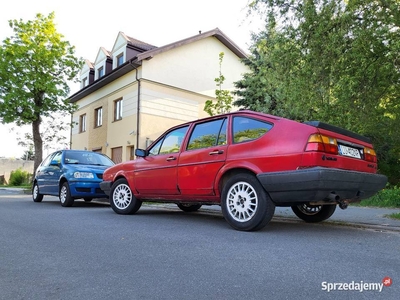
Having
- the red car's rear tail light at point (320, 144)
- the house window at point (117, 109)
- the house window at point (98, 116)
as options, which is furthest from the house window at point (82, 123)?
the red car's rear tail light at point (320, 144)

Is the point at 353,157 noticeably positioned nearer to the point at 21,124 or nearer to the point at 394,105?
the point at 394,105

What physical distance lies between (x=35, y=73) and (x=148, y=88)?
6978mm

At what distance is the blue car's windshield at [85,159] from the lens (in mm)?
9966

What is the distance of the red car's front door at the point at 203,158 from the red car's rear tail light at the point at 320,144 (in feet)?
4.35


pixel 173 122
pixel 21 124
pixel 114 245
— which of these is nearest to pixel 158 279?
pixel 114 245

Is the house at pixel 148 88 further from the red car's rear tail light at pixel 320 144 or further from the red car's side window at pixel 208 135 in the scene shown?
the red car's rear tail light at pixel 320 144

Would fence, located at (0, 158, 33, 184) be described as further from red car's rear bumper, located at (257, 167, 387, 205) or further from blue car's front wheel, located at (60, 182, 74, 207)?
red car's rear bumper, located at (257, 167, 387, 205)

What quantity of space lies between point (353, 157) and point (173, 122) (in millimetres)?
16185

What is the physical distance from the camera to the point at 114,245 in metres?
4.07

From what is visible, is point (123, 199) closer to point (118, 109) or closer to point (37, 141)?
point (118, 109)

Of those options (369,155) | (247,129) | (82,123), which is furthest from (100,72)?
(369,155)

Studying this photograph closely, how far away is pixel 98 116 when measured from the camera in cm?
2445

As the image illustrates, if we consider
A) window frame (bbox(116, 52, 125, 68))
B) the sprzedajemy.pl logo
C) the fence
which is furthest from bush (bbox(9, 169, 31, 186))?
the sprzedajemy.pl logo

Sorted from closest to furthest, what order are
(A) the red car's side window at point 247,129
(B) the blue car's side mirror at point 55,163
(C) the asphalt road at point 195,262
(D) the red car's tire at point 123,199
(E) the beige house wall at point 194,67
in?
1. (C) the asphalt road at point 195,262
2. (A) the red car's side window at point 247,129
3. (D) the red car's tire at point 123,199
4. (B) the blue car's side mirror at point 55,163
5. (E) the beige house wall at point 194,67
